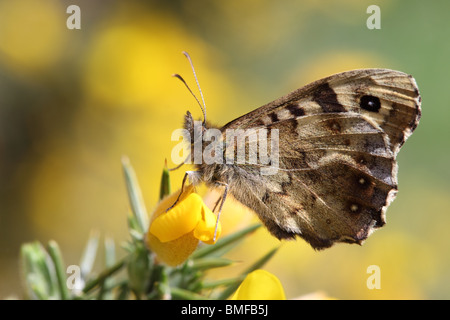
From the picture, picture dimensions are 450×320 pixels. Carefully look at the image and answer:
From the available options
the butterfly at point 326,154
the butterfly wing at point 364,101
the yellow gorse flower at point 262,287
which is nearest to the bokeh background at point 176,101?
the butterfly at point 326,154

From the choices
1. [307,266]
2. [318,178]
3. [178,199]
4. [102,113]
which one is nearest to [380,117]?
[318,178]

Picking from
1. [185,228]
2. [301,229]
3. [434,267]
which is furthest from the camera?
[434,267]

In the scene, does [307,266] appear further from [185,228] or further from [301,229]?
[185,228]

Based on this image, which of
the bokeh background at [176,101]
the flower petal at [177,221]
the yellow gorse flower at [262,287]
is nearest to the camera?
the yellow gorse flower at [262,287]

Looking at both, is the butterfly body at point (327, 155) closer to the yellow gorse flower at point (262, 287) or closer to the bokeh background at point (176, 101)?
the yellow gorse flower at point (262, 287)

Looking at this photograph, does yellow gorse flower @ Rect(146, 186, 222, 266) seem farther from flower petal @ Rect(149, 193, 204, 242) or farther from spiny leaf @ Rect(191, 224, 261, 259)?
spiny leaf @ Rect(191, 224, 261, 259)

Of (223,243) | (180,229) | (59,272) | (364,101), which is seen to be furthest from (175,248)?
(364,101)

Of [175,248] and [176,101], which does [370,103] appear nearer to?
[175,248]
